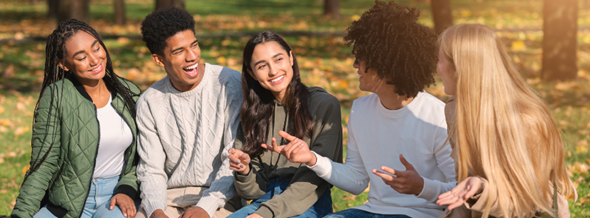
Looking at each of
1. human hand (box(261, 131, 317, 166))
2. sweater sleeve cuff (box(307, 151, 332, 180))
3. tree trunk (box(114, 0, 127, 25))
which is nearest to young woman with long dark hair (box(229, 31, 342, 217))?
sweater sleeve cuff (box(307, 151, 332, 180))

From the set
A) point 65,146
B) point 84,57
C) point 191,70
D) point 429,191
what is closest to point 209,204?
point 191,70

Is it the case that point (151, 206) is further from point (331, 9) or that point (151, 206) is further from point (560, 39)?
point (331, 9)

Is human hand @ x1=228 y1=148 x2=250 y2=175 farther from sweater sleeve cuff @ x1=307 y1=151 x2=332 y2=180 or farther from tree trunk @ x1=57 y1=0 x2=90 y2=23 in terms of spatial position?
tree trunk @ x1=57 y1=0 x2=90 y2=23

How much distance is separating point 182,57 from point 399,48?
137 cm

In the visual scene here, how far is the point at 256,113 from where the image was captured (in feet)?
10.3

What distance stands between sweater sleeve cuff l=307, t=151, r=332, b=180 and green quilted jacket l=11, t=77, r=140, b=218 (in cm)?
127

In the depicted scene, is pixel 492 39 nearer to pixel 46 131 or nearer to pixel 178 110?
pixel 178 110

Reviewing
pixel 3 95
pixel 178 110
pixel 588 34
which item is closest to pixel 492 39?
pixel 178 110

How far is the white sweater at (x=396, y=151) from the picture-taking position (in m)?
2.70

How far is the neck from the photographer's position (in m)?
2.82

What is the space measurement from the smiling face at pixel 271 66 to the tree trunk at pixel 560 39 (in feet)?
22.3

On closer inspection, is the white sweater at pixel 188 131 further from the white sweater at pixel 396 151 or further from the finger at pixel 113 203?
the white sweater at pixel 396 151

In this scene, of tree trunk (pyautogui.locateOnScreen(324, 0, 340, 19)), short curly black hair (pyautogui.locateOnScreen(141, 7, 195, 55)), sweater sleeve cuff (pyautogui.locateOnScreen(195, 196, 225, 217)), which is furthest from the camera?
tree trunk (pyautogui.locateOnScreen(324, 0, 340, 19))

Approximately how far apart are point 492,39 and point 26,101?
755 centimetres
